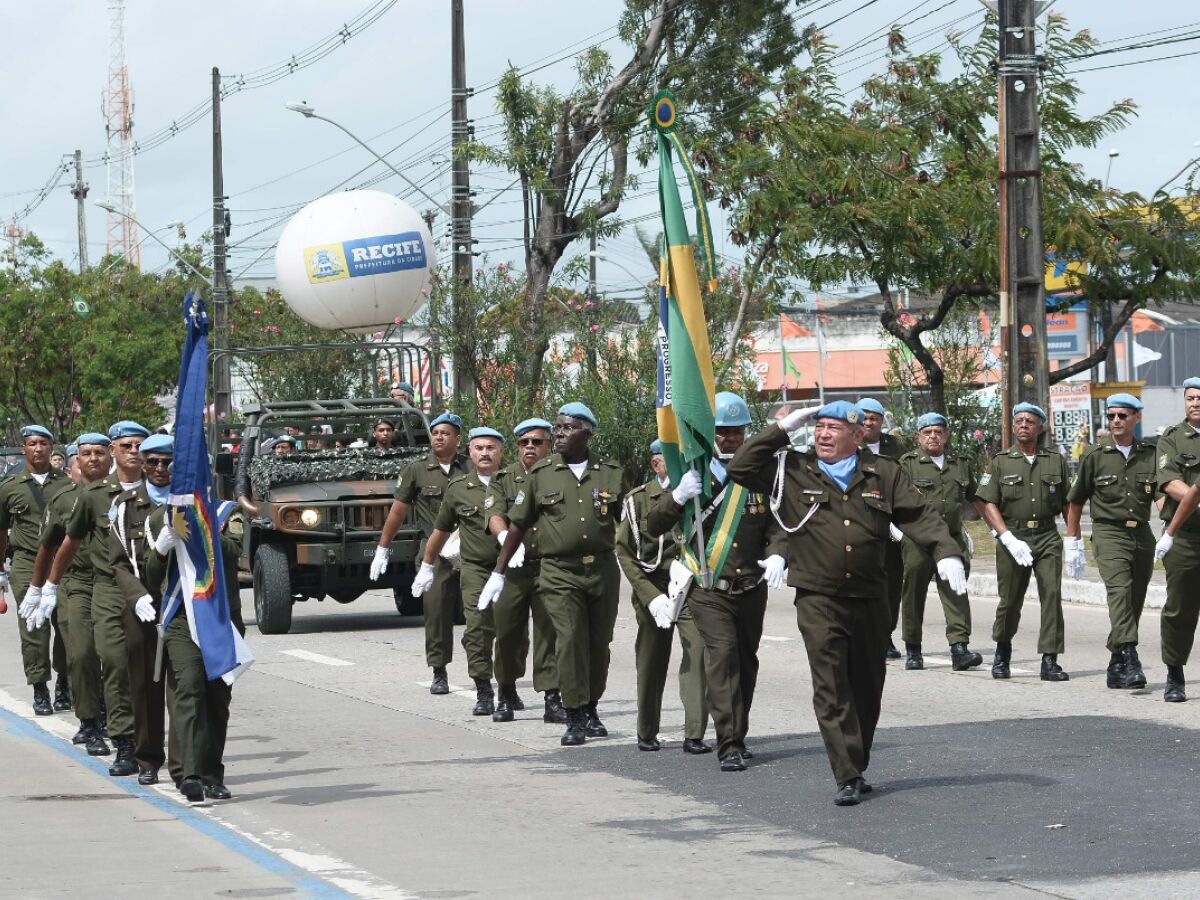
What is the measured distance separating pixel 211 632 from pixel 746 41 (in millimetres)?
26491

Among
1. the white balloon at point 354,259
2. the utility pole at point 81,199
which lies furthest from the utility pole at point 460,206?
the utility pole at point 81,199

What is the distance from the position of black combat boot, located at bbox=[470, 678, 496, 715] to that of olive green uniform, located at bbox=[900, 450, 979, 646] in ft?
10.7

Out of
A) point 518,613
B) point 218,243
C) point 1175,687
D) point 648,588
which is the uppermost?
point 218,243

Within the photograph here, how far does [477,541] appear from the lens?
42.6 ft

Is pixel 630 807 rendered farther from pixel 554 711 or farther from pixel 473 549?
pixel 473 549

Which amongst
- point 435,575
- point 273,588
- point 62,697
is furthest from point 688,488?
point 273,588

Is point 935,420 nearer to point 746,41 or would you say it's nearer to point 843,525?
point 843,525

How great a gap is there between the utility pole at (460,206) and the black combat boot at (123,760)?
19127 millimetres

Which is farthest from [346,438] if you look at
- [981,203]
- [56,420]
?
[56,420]

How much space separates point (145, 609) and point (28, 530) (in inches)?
147

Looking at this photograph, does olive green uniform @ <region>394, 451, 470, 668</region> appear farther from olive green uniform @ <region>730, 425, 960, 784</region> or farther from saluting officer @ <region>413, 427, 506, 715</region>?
olive green uniform @ <region>730, 425, 960, 784</region>

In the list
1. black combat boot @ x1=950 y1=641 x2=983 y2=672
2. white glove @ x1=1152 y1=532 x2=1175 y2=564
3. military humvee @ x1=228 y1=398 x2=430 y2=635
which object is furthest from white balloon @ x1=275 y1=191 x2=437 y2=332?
white glove @ x1=1152 y1=532 x2=1175 y2=564

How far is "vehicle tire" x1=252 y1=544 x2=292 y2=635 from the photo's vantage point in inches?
733

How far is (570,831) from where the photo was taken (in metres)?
8.59
